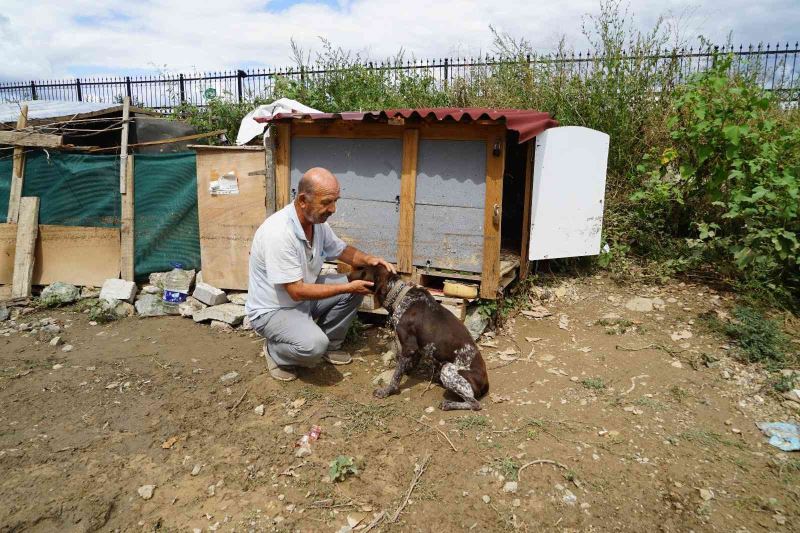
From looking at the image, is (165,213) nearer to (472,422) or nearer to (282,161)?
(282,161)

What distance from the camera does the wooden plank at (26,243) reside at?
7.23m

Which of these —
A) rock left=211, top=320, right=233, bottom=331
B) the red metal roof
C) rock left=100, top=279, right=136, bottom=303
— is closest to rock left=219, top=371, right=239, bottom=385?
rock left=211, top=320, right=233, bottom=331

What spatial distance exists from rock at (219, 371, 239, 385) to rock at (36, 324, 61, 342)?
8.66 ft

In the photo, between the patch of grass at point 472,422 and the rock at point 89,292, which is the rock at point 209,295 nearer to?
the rock at point 89,292

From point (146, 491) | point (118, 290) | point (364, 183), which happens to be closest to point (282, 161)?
point (364, 183)

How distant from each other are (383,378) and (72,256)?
17.5 feet

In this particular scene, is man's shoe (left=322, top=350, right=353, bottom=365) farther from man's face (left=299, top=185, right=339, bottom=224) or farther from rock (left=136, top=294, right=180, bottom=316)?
rock (left=136, top=294, right=180, bottom=316)

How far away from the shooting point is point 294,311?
15.4 ft

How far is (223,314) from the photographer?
6.43m

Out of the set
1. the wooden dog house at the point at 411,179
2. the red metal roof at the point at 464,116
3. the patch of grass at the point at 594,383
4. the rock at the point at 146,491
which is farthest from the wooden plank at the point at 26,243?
the patch of grass at the point at 594,383

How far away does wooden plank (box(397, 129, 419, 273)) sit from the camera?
5738mm

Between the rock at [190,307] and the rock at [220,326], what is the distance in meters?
0.41

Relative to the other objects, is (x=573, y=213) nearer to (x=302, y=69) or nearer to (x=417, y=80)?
(x=417, y=80)

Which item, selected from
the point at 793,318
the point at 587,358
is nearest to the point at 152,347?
the point at 587,358
